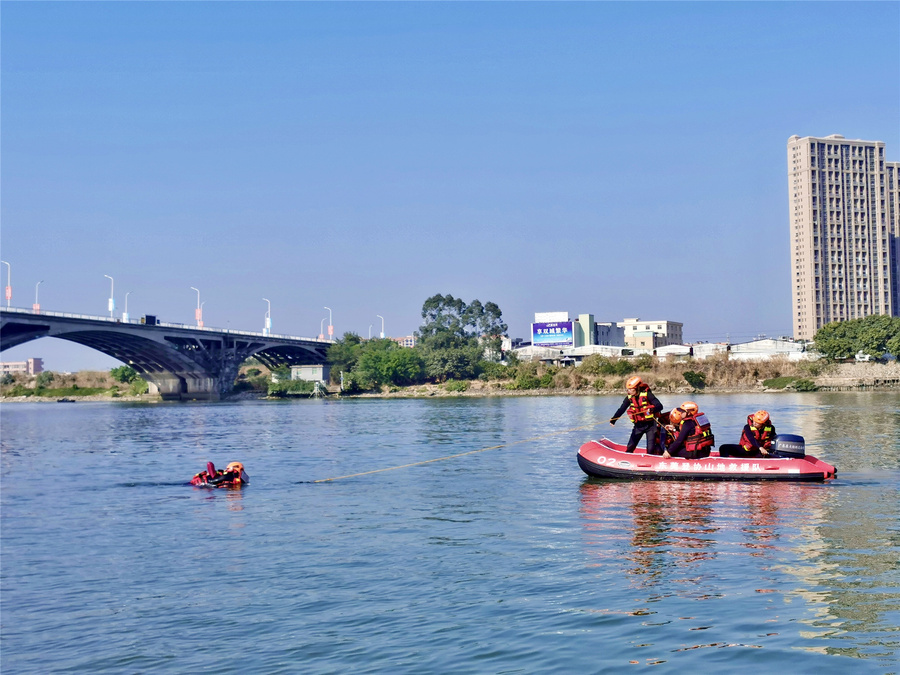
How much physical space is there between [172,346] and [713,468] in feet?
376

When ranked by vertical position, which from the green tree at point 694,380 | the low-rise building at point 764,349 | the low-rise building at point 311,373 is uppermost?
the low-rise building at point 764,349

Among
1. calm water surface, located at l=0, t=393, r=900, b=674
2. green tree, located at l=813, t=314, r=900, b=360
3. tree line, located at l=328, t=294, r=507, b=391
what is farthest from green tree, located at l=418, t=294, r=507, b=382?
calm water surface, located at l=0, t=393, r=900, b=674

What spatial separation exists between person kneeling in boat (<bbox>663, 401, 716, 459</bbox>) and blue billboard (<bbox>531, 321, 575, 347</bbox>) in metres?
137

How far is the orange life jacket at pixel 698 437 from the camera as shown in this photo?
25344mm

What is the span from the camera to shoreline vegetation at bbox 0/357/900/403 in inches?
4227

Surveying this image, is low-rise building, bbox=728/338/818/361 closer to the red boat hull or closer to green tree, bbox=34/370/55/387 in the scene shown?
the red boat hull

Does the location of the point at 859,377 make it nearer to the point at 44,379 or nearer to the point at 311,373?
the point at 311,373

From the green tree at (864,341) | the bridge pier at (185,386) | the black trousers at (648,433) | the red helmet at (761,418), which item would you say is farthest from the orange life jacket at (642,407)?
the bridge pier at (185,386)

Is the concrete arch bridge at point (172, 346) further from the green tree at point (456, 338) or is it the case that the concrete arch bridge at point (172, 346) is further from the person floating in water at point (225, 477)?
the person floating in water at point (225, 477)

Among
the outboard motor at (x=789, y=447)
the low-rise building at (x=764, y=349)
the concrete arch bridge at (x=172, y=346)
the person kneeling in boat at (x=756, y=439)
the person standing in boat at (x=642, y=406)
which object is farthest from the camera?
the low-rise building at (x=764, y=349)

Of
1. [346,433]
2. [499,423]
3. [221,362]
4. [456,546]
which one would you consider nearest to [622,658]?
[456,546]

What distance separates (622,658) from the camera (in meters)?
10.8

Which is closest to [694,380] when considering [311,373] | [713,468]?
[311,373]

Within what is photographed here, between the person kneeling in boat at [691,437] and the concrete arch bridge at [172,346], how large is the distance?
9211 centimetres
